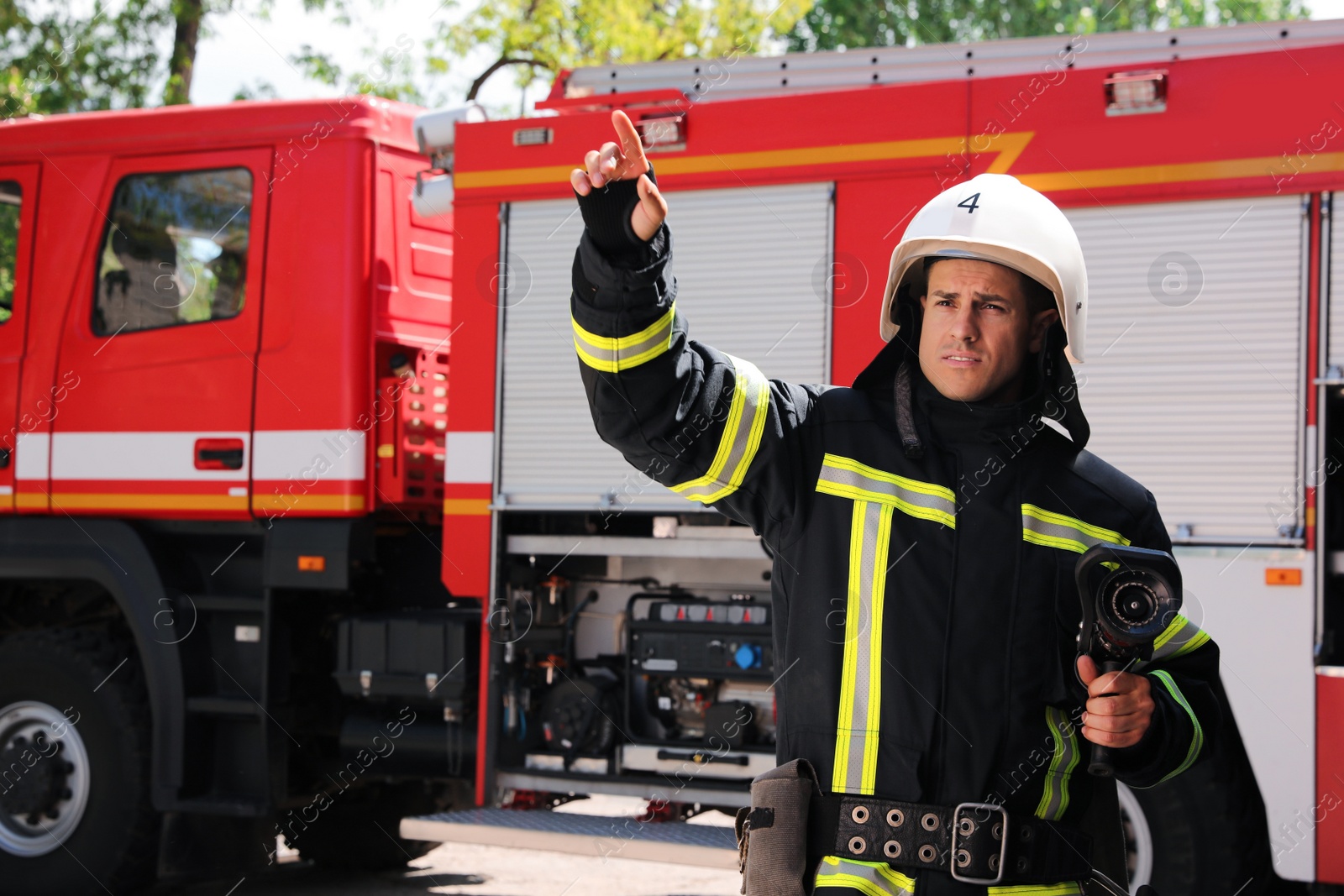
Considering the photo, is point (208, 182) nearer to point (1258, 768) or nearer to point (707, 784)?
point (707, 784)

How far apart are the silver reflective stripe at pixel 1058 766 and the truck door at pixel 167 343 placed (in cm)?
394

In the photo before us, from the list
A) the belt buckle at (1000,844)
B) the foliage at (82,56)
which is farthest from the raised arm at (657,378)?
the foliage at (82,56)

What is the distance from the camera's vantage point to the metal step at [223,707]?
5.30 metres

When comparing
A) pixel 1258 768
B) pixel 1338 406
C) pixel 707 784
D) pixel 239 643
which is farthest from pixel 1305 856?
pixel 239 643

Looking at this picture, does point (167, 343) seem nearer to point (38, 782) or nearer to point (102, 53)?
point (38, 782)

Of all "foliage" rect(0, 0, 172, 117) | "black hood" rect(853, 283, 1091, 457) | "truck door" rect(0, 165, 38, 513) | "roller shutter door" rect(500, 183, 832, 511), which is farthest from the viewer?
"foliage" rect(0, 0, 172, 117)

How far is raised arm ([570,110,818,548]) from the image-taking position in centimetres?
206

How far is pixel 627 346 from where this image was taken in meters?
2.08

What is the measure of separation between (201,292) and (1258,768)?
4.27 m

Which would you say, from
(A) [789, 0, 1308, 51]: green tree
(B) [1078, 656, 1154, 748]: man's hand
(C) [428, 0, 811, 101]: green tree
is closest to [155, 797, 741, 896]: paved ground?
(B) [1078, 656, 1154, 748]: man's hand

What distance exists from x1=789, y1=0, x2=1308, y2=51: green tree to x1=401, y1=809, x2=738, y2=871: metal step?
19.0m

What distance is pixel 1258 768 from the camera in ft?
13.3

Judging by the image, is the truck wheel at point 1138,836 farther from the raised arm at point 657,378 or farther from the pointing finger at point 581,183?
the pointing finger at point 581,183

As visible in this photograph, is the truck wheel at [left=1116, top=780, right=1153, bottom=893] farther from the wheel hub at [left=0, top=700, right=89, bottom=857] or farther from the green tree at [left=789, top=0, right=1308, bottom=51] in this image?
the green tree at [left=789, top=0, right=1308, bottom=51]
